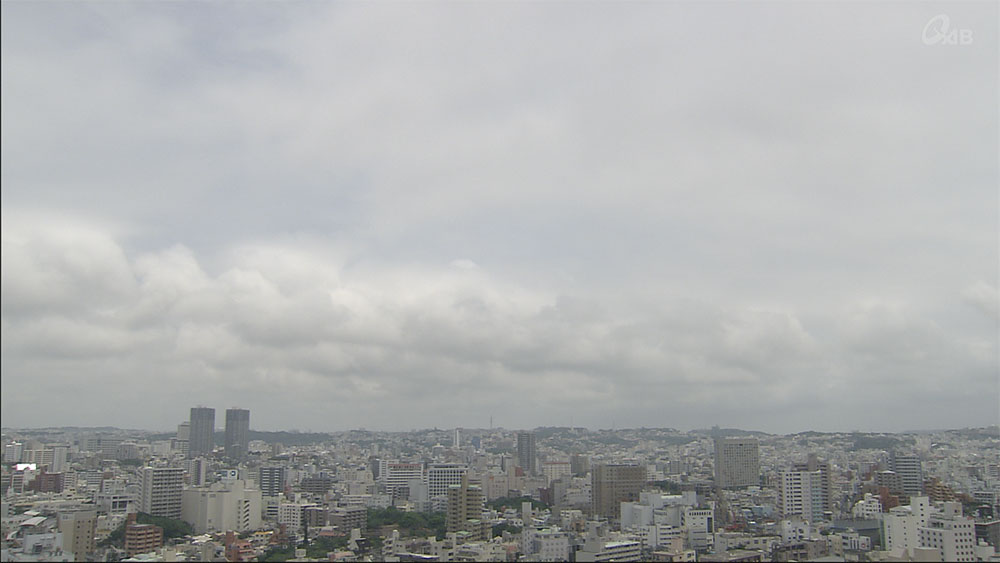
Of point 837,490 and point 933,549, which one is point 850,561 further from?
point 837,490

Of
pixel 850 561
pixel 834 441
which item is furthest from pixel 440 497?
pixel 834 441

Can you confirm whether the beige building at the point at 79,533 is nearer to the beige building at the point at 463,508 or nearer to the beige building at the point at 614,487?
the beige building at the point at 463,508

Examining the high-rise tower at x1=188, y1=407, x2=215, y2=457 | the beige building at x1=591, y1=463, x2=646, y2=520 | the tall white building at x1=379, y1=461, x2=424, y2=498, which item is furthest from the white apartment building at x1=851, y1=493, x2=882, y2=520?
the high-rise tower at x1=188, y1=407, x2=215, y2=457

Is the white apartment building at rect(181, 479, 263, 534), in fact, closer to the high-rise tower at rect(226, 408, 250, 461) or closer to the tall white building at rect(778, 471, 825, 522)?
the tall white building at rect(778, 471, 825, 522)

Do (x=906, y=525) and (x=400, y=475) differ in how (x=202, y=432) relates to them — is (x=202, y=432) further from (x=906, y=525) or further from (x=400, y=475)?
(x=906, y=525)

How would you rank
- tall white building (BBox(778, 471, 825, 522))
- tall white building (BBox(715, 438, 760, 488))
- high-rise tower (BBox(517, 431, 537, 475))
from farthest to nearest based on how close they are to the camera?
high-rise tower (BBox(517, 431, 537, 475))
tall white building (BBox(715, 438, 760, 488))
tall white building (BBox(778, 471, 825, 522))

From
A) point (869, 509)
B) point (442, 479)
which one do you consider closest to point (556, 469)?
point (442, 479)

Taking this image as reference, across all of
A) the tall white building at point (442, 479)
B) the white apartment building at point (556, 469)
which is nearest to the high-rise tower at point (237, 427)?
the white apartment building at point (556, 469)
